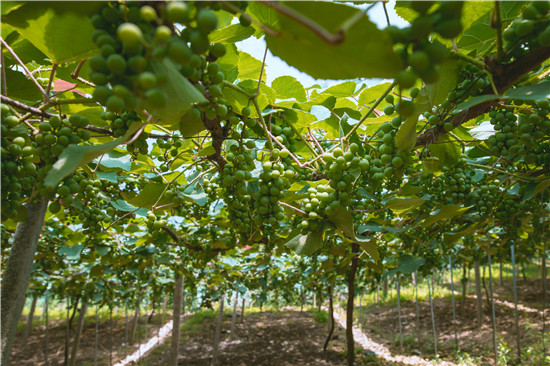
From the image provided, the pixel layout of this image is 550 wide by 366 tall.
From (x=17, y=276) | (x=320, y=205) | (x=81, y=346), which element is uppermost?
(x=320, y=205)

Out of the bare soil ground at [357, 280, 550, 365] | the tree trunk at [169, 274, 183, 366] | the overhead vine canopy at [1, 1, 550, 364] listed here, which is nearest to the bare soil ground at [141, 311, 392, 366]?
Result: the bare soil ground at [357, 280, 550, 365]

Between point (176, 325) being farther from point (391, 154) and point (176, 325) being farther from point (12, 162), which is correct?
point (391, 154)

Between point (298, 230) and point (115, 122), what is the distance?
728 mm

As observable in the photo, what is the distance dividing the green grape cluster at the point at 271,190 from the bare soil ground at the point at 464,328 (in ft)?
24.8

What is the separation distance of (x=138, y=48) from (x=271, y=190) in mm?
629

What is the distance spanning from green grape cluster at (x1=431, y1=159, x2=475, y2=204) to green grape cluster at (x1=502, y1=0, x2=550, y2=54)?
0.79 m

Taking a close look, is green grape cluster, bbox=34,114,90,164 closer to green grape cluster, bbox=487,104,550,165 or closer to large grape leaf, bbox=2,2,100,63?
large grape leaf, bbox=2,2,100,63

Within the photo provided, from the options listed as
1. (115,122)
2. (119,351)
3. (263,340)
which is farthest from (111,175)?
(119,351)

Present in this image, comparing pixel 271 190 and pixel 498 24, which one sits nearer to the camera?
pixel 498 24

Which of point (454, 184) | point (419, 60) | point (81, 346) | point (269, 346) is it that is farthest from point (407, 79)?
point (81, 346)

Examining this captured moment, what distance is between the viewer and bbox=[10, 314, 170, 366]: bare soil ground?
10.5 metres

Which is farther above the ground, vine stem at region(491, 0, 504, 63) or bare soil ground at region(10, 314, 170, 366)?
vine stem at region(491, 0, 504, 63)

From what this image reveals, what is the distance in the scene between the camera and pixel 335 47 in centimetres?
50

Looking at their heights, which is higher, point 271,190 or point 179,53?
point 179,53
